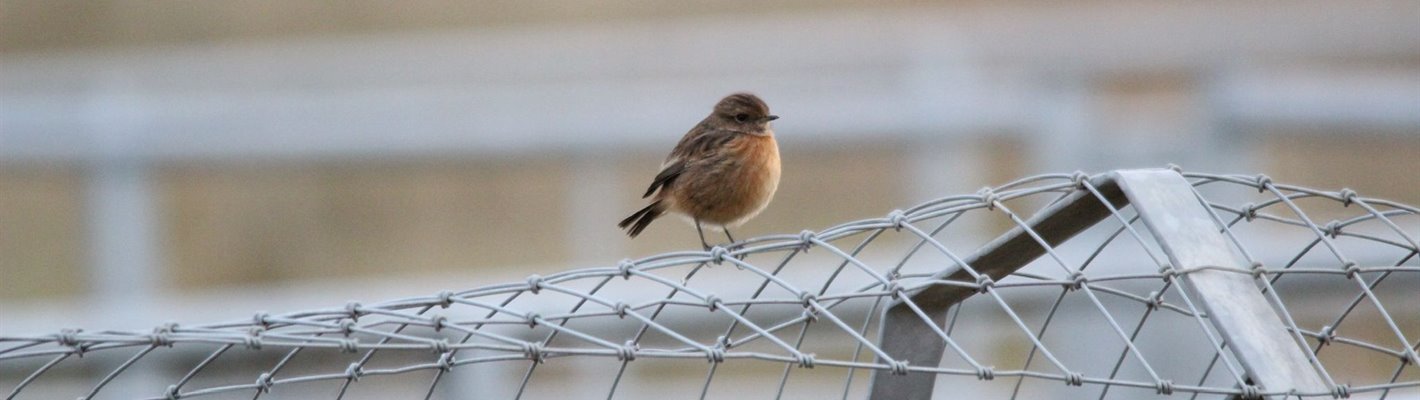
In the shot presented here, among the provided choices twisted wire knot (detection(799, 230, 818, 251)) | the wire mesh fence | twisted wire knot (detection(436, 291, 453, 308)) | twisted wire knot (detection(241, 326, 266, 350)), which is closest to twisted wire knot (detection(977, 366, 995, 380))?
the wire mesh fence

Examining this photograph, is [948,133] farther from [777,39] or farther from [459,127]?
[777,39]

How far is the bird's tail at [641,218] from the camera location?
16.8 ft

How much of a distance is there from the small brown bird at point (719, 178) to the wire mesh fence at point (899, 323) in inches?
9.4

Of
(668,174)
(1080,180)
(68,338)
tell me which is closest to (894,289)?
(1080,180)

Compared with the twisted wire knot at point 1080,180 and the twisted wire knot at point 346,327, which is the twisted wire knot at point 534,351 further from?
the twisted wire knot at point 1080,180

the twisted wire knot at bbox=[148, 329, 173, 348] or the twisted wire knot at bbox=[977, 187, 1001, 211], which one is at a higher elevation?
the twisted wire knot at bbox=[977, 187, 1001, 211]

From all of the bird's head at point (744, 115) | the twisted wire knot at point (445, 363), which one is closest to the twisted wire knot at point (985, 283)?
the twisted wire knot at point (445, 363)

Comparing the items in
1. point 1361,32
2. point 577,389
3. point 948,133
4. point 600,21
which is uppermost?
point 600,21

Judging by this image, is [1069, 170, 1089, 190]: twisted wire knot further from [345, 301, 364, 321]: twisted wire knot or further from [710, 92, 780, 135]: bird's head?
[710, 92, 780, 135]: bird's head

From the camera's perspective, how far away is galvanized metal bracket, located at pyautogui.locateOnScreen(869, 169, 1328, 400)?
A: 2418 millimetres

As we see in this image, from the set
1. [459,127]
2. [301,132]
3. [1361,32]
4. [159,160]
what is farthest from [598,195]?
[1361,32]

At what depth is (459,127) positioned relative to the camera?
6.45m

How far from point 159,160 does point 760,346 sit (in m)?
2.47

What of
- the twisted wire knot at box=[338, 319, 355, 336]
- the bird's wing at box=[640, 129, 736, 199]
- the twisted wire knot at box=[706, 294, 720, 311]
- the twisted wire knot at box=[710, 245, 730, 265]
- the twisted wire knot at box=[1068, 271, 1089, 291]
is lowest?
the twisted wire knot at box=[338, 319, 355, 336]
